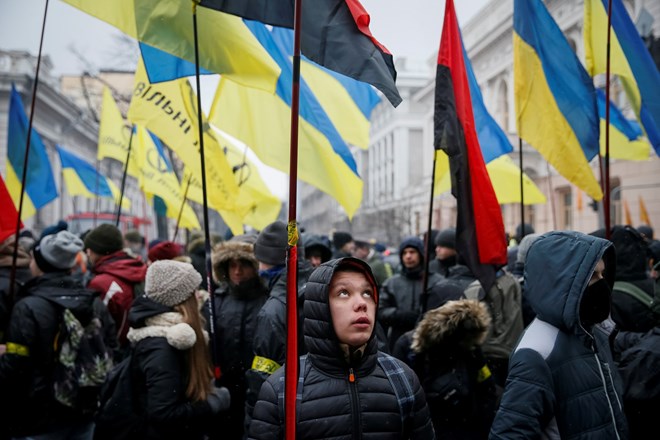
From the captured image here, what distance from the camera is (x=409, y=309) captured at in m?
5.25

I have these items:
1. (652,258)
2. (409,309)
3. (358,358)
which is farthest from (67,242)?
(652,258)

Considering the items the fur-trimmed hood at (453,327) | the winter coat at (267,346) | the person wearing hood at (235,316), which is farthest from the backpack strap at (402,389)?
the person wearing hood at (235,316)

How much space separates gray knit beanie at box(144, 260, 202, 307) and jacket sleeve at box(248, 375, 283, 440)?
1.17m

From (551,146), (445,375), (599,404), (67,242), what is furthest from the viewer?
(551,146)

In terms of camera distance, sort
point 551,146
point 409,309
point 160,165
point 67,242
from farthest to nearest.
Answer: point 160,165, point 409,309, point 551,146, point 67,242

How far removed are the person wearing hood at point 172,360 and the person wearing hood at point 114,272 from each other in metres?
1.43

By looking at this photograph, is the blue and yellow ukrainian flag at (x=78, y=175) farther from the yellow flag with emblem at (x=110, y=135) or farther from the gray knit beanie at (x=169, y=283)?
the gray knit beanie at (x=169, y=283)

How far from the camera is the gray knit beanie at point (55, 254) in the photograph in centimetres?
378

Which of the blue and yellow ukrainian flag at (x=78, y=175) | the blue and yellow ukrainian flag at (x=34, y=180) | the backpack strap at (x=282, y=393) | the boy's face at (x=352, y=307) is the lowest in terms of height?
the backpack strap at (x=282, y=393)

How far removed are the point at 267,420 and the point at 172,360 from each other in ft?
3.29

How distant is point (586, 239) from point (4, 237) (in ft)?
12.0

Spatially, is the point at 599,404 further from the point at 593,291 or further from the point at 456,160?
the point at 456,160

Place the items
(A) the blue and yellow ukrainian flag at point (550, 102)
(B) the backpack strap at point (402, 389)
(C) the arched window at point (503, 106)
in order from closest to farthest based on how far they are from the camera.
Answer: (B) the backpack strap at point (402, 389) < (A) the blue and yellow ukrainian flag at point (550, 102) < (C) the arched window at point (503, 106)

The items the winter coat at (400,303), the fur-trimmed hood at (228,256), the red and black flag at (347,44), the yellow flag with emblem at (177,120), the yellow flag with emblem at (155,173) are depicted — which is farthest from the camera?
the yellow flag with emblem at (155,173)
